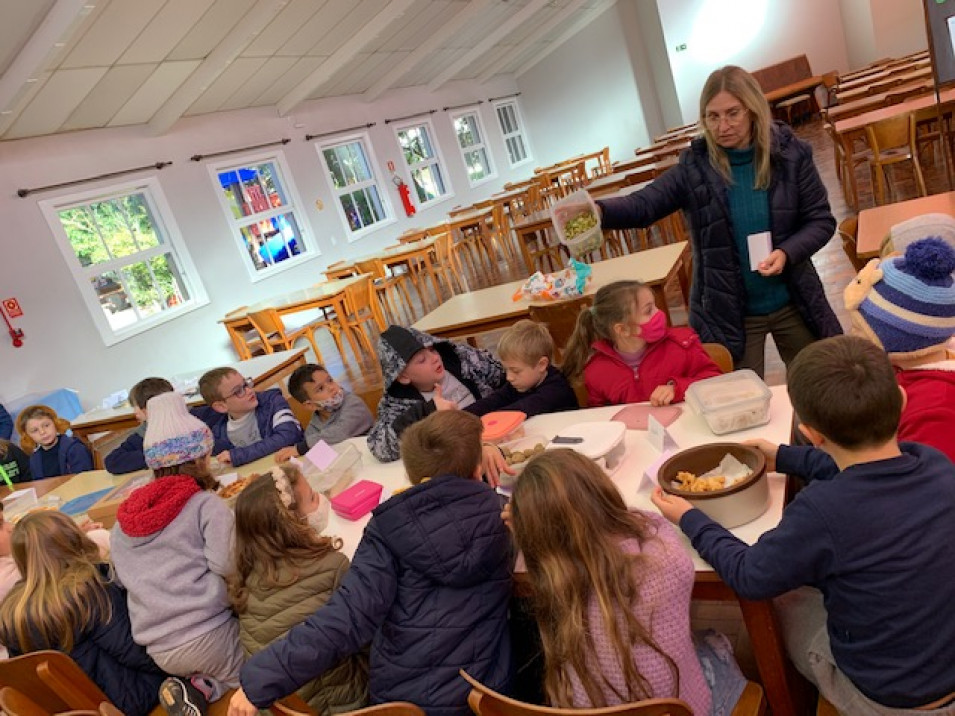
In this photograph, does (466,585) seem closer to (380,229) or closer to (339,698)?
(339,698)

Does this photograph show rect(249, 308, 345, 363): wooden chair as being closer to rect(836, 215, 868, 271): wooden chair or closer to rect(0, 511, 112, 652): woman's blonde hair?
rect(0, 511, 112, 652): woman's blonde hair

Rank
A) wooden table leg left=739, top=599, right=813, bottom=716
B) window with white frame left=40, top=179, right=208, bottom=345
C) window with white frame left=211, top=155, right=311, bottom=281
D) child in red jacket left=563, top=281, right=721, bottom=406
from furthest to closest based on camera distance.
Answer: window with white frame left=211, top=155, right=311, bottom=281 → window with white frame left=40, top=179, right=208, bottom=345 → child in red jacket left=563, top=281, right=721, bottom=406 → wooden table leg left=739, top=599, right=813, bottom=716

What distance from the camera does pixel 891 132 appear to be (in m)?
5.17

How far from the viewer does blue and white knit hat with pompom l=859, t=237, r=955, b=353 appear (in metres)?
1.30

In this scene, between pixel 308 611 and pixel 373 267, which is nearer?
pixel 308 611

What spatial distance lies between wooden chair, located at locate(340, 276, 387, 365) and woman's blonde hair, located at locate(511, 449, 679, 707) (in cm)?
520

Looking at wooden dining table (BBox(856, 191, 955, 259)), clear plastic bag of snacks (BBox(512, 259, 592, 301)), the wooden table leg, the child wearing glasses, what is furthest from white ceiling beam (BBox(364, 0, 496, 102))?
the wooden table leg

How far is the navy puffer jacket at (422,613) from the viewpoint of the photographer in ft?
4.41

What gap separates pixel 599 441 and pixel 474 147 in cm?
1332

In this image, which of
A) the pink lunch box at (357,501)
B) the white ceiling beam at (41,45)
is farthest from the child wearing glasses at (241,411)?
the white ceiling beam at (41,45)

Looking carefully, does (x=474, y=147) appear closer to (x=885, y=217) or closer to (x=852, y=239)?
(x=885, y=217)

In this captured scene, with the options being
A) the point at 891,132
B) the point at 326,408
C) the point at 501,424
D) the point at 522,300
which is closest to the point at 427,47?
the point at 891,132

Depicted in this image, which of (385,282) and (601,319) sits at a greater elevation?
(601,319)

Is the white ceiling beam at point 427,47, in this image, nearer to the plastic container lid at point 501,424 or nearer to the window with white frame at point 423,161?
the window with white frame at point 423,161
